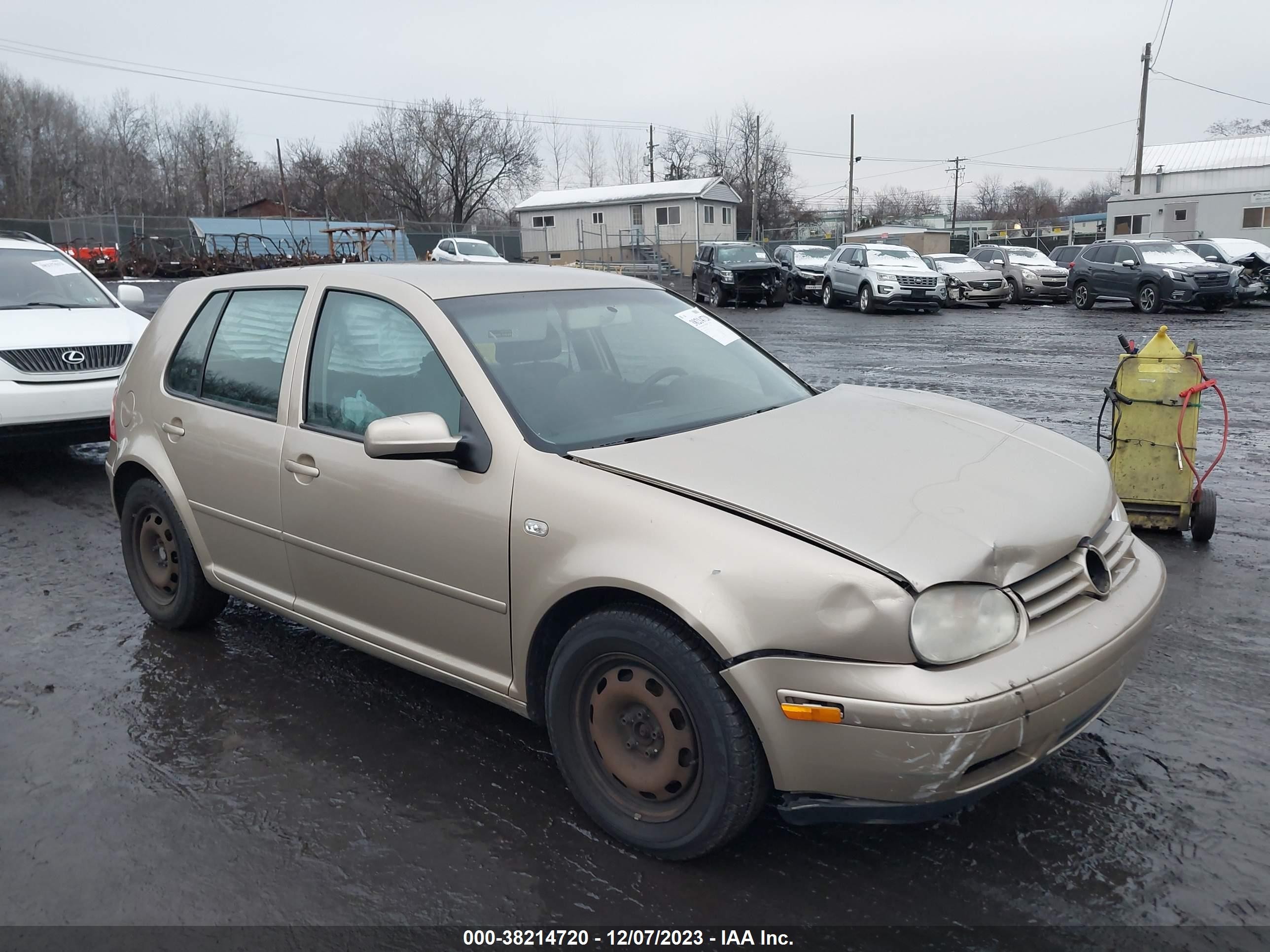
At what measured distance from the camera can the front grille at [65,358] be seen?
23.6 feet

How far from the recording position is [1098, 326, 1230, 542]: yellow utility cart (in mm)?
5305

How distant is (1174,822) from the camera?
2.87 m

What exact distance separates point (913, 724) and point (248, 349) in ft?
10.2

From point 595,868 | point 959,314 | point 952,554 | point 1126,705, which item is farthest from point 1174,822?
point 959,314

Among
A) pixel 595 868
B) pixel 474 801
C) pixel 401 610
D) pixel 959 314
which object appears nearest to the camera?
pixel 595 868

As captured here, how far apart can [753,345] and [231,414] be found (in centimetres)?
221

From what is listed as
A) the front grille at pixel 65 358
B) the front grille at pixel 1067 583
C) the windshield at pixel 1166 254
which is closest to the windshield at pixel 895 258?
the windshield at pixel 1166 254

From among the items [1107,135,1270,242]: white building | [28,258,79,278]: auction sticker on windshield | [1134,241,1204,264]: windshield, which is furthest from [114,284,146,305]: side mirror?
[1107,135,1270,242]: white building

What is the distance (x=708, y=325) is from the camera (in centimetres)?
412

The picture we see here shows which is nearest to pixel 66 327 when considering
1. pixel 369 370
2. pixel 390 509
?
pixel 369 370

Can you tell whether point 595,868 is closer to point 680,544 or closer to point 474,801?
point 474,801

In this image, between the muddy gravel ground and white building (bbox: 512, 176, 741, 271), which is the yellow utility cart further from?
white building (bbox: 512, 176, 741, 271)

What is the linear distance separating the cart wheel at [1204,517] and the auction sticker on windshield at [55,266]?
9097mm

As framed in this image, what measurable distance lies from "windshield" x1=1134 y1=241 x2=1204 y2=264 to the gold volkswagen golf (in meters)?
21.3
